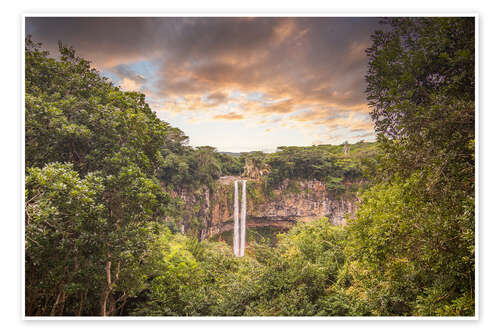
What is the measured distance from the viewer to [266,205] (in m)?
11.4

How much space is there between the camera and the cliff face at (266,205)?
9.38 metres

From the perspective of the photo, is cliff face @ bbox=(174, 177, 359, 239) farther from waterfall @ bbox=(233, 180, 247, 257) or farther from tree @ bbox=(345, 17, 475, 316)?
tree @ bbox=(345, 17, 475, 316)

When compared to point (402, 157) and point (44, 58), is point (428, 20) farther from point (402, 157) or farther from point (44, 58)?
point (44, 58)

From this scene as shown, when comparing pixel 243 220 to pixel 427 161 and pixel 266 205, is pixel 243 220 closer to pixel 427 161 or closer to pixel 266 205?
pixel 266 205

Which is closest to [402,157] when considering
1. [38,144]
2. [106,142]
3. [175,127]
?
[175,127]

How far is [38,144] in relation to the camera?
3211mm

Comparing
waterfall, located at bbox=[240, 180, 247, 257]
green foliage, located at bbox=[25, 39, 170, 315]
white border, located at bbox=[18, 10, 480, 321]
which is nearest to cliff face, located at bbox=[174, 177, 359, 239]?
waterfall, located at bbox=[240, 180, 247, 257]

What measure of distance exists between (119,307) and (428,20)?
253 inches

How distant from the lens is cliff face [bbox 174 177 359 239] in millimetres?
9383
